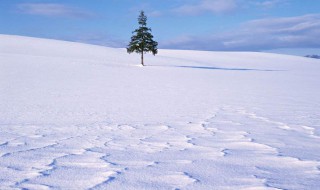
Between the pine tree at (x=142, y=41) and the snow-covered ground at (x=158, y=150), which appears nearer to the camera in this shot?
the snow-covered ground at (x=158, y=150)

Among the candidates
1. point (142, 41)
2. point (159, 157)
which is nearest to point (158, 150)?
point (159, 157)

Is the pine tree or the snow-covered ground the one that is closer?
the snow-covered ground

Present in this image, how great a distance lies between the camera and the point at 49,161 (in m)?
4.26

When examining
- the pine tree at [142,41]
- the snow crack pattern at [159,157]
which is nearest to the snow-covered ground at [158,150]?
the snow crack pattern at [159,157]

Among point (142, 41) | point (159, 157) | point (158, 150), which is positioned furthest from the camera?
point (142, 41)

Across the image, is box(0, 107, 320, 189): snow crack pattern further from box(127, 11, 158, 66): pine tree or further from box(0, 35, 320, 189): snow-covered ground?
box(127, 11, 158, 66): pine tree

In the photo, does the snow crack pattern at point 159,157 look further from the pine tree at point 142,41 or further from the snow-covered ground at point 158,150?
the pine tree at point 142,41

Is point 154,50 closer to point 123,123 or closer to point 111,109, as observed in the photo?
point 111,109

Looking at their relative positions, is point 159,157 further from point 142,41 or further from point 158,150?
point 142,41

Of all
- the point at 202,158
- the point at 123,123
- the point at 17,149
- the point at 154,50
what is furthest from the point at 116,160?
the point at 154,50

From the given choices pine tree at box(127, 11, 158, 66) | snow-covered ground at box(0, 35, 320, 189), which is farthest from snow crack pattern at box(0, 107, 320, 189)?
pine tree at box(127, 11, 158, 66)

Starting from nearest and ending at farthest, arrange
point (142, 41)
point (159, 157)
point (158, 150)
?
point (159, 157) → point (158, 150) → point (142, 41)

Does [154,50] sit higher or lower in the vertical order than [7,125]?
higher

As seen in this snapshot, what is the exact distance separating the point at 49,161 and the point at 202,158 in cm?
192
